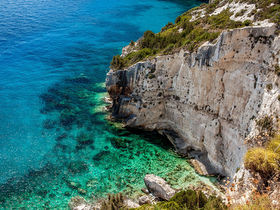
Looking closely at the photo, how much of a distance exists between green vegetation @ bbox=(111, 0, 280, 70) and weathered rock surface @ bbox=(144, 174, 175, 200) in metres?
12.5

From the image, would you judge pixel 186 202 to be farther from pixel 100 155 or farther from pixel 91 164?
pixel 100 155

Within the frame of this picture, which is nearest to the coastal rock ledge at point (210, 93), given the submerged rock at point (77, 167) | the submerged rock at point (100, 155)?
the submerged rock at point (100, 155)

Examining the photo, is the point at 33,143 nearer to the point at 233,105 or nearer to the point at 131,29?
the point at 233,105

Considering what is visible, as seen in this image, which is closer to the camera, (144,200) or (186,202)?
(186,202)

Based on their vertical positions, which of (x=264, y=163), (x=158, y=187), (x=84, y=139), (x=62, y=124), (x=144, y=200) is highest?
(x=264, y=163)

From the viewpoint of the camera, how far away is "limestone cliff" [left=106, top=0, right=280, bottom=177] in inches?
671

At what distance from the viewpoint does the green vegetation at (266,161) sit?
10445 millimetres

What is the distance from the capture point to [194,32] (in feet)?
83.1

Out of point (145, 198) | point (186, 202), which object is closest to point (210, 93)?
point (186, 202)

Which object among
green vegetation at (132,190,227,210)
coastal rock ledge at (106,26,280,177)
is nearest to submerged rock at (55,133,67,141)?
coastal rock ledge at (106,26,280,177)

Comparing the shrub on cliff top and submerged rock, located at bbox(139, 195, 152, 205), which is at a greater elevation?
the shrub on cliff top

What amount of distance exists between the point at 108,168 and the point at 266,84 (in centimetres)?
1524

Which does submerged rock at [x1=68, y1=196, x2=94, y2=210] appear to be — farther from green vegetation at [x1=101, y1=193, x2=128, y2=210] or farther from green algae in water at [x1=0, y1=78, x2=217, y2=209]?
green vegetation at [x1=101, y1=193, x2=128, y2=210]

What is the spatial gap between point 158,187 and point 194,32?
1611 cm
